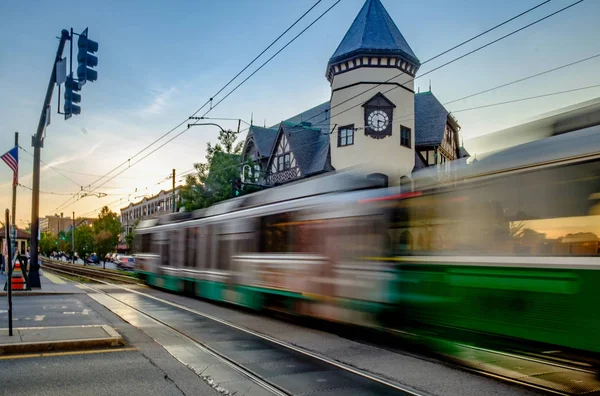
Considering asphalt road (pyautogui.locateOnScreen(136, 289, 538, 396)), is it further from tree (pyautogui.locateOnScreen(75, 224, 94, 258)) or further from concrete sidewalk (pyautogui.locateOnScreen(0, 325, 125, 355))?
tree (pyautogui.locateOnScreen(75, 224, 94, 258))

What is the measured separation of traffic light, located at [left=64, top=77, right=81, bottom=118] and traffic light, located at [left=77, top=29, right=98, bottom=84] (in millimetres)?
1075

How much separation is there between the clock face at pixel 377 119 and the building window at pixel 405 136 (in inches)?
64.9

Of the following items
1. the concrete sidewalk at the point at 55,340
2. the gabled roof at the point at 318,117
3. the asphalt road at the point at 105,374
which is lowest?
the asphalt road at the point at 105,374

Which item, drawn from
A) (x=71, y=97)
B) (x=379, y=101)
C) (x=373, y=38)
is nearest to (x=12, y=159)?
(x=71, y=97)

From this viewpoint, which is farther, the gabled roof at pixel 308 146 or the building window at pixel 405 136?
the gabled roof at pixel 308 146

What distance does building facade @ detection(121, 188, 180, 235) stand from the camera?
82.4 m

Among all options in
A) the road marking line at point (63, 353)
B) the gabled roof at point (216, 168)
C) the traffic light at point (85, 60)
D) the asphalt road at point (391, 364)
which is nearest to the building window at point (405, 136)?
the gabled roof at point (216, 168)

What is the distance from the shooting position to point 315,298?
11.4 m

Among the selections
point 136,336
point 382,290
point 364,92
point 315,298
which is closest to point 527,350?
point 382,290

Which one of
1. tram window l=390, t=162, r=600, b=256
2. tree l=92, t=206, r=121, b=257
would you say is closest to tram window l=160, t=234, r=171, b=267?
tram window l=390, t=162, r=600, b=256

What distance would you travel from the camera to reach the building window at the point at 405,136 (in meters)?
38.0

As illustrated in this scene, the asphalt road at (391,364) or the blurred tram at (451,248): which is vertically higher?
the blurred tram at (451,248)

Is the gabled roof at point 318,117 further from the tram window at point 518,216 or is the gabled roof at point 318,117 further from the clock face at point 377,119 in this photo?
the tram window at point 518,216

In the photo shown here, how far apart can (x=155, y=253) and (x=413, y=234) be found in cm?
1636
